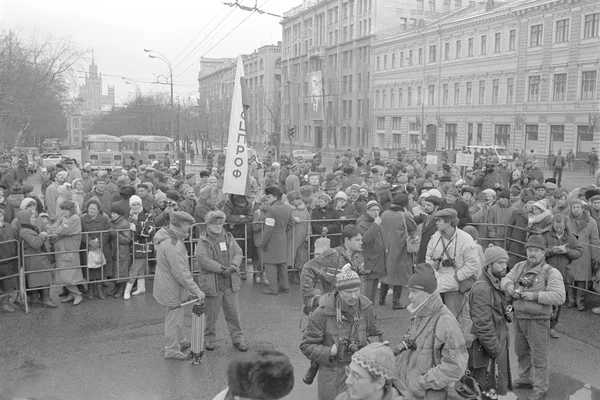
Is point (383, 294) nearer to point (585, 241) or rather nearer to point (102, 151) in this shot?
point (585, 241)

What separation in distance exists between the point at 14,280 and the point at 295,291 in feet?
15.8

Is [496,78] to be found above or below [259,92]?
below

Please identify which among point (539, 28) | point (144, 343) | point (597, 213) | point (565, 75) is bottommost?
point (144, 343)

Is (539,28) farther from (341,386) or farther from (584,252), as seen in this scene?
(341,386)

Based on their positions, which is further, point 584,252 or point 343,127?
point 343,127

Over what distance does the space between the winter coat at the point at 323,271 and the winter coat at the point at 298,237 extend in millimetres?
4710

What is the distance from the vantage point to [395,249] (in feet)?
33.2

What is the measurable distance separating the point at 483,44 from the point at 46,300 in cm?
5218

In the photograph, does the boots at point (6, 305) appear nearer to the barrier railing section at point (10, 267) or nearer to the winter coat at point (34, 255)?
the barrier railing section at point (10, 267)

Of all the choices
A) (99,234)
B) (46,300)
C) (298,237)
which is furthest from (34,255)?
(298,237)

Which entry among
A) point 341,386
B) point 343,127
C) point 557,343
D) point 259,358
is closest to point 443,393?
point 341,386

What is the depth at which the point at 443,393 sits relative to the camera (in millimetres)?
4633

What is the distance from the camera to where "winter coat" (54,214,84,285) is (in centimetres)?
1040

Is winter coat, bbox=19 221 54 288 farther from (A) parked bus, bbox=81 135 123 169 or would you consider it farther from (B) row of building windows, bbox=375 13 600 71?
(B) row of building windows, bbox=375 13 600 71
